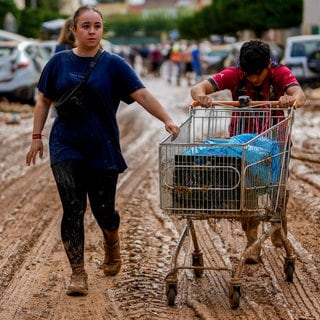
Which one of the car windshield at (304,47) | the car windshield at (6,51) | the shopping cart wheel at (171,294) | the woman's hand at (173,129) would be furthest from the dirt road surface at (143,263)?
the car windshield at (304,47)

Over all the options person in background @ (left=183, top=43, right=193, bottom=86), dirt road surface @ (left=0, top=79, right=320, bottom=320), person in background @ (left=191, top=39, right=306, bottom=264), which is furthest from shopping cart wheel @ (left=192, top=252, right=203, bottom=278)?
person in background @ (left=183, top=43, right=193, bottom=86)

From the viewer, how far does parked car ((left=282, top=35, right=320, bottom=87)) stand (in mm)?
29500

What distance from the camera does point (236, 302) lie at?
21.2 ft

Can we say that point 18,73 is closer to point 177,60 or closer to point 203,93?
point 203,93

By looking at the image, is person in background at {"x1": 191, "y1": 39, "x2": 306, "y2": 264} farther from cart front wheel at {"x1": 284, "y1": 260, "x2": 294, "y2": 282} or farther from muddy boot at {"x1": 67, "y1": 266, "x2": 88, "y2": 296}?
muddy boot at {"x1": 67, "y1": 266, "x2": 88, "y2": 296}

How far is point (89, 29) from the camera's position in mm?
6852

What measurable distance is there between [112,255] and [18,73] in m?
17.4

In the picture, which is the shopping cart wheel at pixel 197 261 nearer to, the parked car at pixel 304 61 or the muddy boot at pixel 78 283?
the muddy boot at pixel 78 283

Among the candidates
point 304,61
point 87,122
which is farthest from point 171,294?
point 304,61

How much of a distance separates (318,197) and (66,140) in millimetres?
4784

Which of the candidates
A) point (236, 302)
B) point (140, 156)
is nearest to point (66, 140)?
point (236, 302)

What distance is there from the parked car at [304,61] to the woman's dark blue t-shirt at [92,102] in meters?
22.8

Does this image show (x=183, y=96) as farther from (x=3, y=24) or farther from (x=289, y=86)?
(x=289, y=86)

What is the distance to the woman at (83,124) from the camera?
22.5 feet
